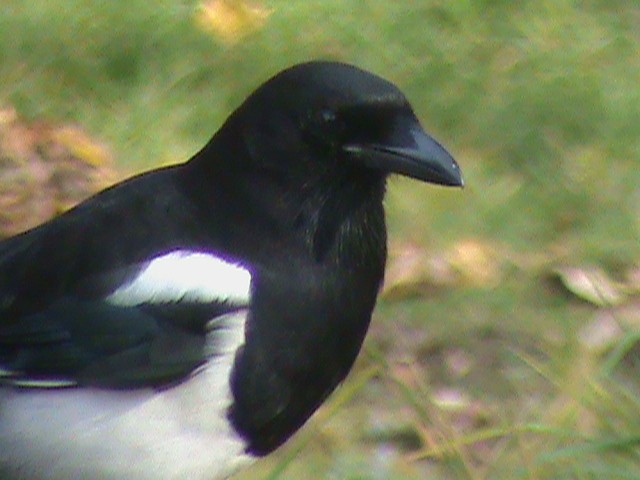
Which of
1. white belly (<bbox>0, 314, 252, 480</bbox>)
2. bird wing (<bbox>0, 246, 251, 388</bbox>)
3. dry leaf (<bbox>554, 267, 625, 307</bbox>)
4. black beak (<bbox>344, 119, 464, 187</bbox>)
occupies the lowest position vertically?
dry leaf (<bbox>554, 267, 625, 307</bbox>)

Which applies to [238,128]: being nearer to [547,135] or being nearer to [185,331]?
[185,331]

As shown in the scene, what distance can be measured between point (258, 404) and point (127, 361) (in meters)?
0.23

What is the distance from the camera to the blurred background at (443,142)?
323 cm

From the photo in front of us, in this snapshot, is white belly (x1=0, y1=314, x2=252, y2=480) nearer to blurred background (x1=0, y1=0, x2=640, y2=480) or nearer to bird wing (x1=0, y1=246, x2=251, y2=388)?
bird wing (x1=0, y1=246, x2=251, y2=388)

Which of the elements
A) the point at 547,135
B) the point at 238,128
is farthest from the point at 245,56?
the point at 238,128

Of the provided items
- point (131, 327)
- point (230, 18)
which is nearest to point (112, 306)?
point (131, 327)

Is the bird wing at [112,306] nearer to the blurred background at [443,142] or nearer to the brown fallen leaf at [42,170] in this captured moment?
the blurred background at [443,142]

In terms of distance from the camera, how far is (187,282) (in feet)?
7.98

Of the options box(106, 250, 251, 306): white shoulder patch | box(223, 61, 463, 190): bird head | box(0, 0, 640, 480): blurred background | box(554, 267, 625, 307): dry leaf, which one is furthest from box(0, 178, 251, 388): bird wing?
box(554, 267, 625, 307): dry leaf

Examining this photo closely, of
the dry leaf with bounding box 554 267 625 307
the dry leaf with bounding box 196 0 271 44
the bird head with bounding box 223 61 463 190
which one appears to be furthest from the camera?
the dry leaf with bounding box 196 0 271 44

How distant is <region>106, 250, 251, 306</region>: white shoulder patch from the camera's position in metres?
2.41

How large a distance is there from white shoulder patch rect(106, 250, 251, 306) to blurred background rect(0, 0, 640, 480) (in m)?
0.45

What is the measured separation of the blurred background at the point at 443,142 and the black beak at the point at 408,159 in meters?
0.50

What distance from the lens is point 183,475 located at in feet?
8.09
